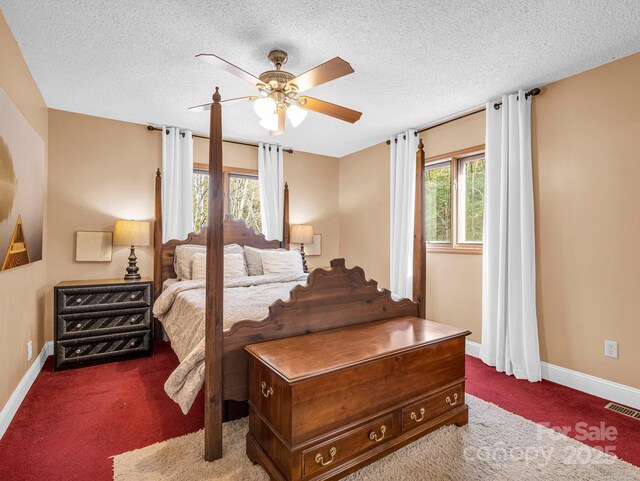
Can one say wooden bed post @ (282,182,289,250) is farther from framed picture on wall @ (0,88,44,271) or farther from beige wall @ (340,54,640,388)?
beige wall @ (340,54,640,388)

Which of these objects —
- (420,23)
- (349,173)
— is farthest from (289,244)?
(420,23)

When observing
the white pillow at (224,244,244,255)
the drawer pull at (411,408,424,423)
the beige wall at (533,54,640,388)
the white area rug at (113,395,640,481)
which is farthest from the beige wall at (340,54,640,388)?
the white pillow at (224,244,244,255)

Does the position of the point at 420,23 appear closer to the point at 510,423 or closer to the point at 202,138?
the point at 510,423

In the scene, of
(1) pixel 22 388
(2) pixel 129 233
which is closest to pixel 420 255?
(2) pixel 129 233

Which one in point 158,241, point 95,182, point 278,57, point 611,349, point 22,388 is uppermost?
point 278,57

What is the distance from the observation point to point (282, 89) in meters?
2.36

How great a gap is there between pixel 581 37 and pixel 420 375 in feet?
7.82

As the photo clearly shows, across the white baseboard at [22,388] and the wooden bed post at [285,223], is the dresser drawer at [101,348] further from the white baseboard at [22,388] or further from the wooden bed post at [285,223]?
the wooden bed post at [285,223]

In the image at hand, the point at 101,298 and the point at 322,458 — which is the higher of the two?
the point at 101,298

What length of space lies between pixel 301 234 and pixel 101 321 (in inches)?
97.2

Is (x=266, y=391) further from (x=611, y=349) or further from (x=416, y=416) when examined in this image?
(x=611, y=349)

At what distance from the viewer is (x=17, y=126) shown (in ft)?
7.27

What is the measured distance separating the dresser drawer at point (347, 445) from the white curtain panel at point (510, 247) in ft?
5.66

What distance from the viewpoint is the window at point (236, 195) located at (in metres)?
4.33
